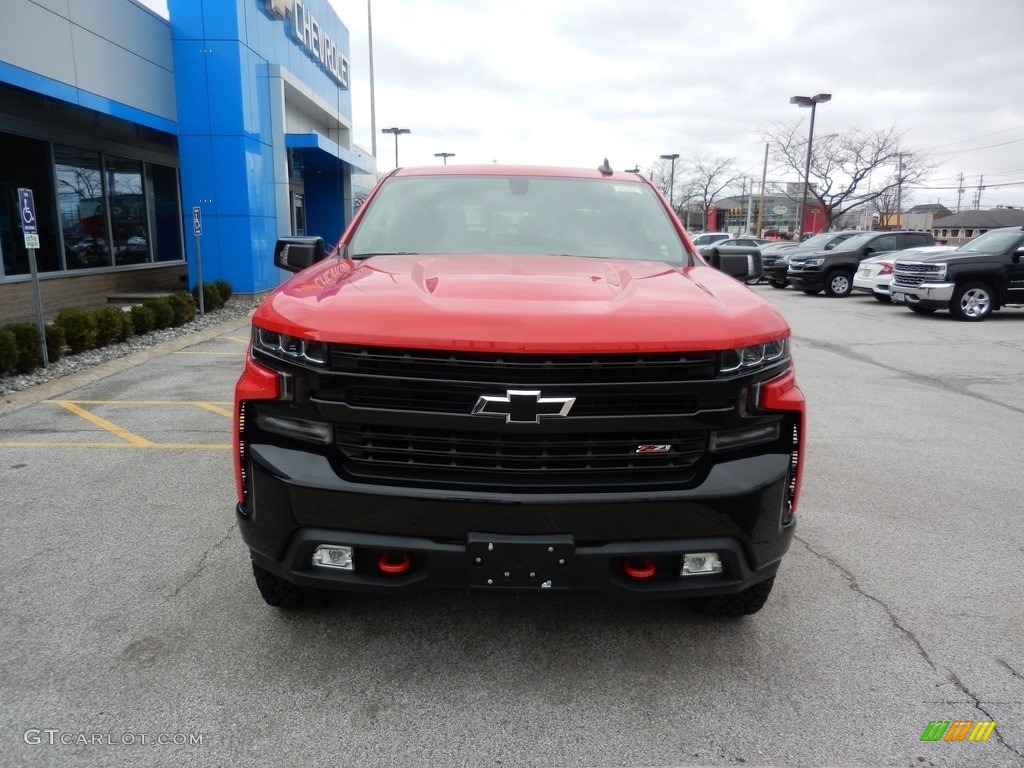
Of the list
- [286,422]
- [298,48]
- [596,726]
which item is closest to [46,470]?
[286,422]

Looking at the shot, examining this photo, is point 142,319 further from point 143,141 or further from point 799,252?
point 799,252

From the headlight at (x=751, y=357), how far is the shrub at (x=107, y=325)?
937 centimetres

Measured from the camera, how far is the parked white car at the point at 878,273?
17094 mm

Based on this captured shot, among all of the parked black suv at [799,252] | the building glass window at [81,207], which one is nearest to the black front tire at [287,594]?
the building glass window at [81,207]

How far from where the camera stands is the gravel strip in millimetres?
Result: 7816

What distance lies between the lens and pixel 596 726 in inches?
97.4

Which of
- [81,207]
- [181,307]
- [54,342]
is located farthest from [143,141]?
[54,342]

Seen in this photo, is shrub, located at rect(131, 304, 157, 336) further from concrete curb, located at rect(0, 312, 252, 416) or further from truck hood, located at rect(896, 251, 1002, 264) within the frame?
truck hood, located at rect(896, 251, 1002, 264)

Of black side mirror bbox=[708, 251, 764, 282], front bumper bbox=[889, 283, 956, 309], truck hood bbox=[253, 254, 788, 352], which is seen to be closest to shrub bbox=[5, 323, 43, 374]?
truck hood bbox=[253, 254, 788, 352]

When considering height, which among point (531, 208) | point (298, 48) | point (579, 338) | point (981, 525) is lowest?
point (981, 525)

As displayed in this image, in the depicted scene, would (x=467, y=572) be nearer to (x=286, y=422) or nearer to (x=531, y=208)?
(x=286, y=422)

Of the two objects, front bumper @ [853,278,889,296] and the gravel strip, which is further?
front bumper @ [853,278,889,296]

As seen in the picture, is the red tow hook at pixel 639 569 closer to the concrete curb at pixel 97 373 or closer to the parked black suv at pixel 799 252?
the concrete curb at pixel 97 373

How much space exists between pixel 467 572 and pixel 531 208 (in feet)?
7.10
